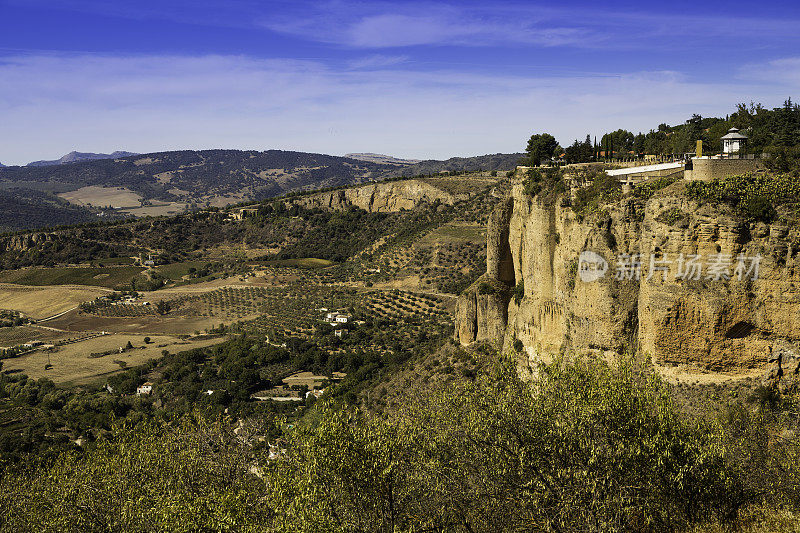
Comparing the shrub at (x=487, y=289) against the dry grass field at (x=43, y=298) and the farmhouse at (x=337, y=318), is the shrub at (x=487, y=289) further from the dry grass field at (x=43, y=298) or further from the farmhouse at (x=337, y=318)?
the dry grass field at (x=43, y=298)

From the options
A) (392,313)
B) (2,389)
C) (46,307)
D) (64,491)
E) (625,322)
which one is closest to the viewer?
(64,491)

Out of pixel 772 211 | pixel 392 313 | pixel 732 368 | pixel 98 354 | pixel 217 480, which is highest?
pixel 772 211

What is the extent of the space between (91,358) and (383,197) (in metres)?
80.0

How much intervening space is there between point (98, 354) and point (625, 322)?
259 feet

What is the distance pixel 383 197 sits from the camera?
148m

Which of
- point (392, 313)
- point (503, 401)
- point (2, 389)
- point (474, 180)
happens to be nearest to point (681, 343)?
point (503, 401)

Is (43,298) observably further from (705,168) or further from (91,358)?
(705,168)

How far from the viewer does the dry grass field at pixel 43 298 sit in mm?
112000

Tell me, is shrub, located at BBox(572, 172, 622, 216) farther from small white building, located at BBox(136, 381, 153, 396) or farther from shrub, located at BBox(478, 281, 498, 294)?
small white building, located at BBox(136, 381, 153, 396)

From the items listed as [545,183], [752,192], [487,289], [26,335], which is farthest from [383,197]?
[752,192]

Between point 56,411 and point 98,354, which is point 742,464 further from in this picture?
point 98,354

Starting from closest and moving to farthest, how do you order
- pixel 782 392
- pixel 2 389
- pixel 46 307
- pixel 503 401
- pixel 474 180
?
A: pixel 503 401 < pixel 782 392 < pixel 2 389 < pixel 46 307 < pixel 474 180

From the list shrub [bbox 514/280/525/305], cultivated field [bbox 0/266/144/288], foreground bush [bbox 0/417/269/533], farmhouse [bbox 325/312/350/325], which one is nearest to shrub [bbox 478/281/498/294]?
shrub [bbox 514/280/525/305]

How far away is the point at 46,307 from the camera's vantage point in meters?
113
